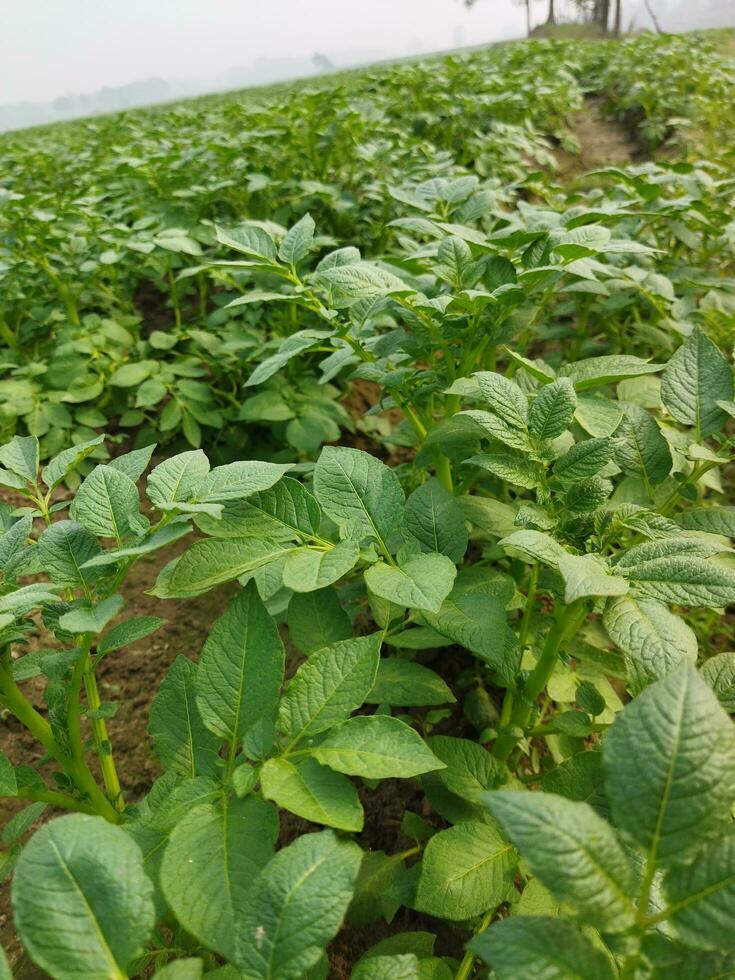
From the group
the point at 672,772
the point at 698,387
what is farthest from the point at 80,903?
the point at 698,387

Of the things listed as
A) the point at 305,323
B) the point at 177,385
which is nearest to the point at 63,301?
the point at 177,385

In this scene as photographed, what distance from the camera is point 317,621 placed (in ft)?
3.10

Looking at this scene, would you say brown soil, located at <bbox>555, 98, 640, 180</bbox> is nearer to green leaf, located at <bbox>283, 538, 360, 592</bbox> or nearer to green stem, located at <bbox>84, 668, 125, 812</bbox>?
green leaf, located at <bbox>283, 538, 360, 592</bbox>

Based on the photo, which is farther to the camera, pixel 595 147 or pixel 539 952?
pixel 595 147

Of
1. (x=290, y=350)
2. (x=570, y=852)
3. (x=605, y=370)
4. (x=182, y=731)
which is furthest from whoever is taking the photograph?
(x=290, y=350)

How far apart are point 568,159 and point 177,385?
5.05 meters

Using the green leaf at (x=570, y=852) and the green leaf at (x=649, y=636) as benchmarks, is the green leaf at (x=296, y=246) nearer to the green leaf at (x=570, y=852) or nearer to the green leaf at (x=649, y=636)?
the green leaf at (x=649, y=636)

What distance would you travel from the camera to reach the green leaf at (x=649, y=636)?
688 millimetres

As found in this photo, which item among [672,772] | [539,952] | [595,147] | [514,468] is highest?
[595,147]

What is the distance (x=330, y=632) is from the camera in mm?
938

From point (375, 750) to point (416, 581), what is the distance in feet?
0.64

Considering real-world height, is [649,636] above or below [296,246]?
below

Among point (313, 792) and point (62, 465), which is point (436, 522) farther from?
point (62, 465)

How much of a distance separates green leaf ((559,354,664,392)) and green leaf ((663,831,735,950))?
72 centimetres
